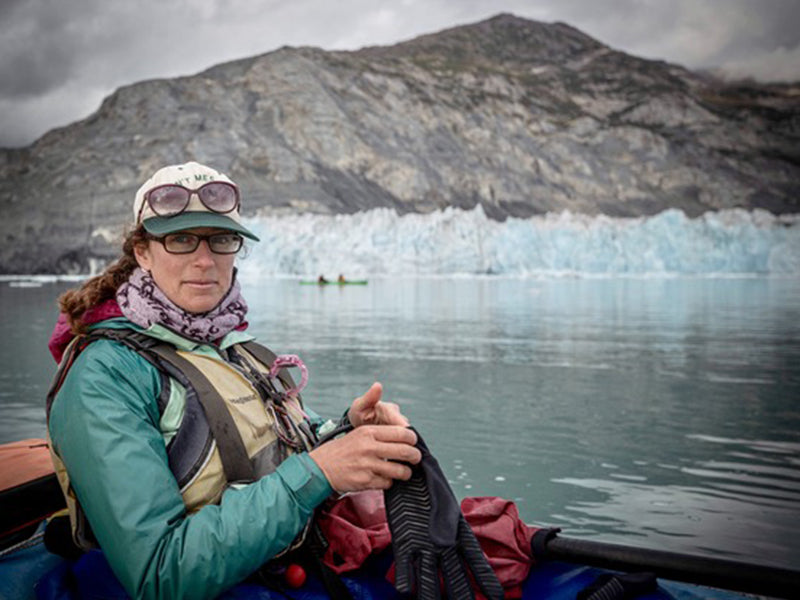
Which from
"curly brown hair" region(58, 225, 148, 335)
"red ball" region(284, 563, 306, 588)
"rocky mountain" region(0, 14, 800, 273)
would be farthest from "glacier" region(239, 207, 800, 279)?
"red ball" region(284, 563, 306, 588)

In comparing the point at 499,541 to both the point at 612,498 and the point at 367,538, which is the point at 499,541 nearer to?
the point at 367,538

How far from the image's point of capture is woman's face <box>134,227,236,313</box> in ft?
5.58

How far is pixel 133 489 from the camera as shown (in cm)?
134

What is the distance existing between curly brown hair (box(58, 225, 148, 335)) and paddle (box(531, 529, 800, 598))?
54.0 inches

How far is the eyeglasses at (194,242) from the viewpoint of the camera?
1693 millimetres

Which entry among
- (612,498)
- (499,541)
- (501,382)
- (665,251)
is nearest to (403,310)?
(501,382)

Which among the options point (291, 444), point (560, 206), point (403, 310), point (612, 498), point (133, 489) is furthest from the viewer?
point (560, 206)

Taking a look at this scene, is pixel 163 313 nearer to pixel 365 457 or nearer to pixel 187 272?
pixel 187 272

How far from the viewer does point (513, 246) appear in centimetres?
4569

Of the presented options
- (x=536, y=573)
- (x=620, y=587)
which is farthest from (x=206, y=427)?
(x=620, y=587)

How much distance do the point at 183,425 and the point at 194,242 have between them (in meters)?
0.48

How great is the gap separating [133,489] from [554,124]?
114 m

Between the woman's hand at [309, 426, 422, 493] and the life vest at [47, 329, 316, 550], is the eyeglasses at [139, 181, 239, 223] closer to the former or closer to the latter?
the life vest at [47, 329, 316, 550]

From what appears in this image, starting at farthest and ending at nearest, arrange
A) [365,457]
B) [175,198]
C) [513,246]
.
Answer: 1. [513,246]
2. [175,198]
3. [365,457]
